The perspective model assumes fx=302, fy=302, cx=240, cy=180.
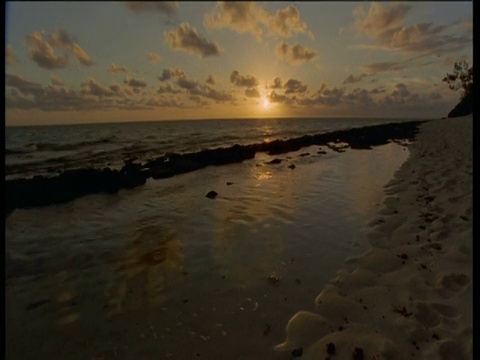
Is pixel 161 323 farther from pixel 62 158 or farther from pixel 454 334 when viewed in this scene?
pixel 62 158

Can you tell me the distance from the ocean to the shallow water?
22mm

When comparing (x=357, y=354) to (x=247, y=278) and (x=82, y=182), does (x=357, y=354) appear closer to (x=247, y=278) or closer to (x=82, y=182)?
(x=247, y=278)

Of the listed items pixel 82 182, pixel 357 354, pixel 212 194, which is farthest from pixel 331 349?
pixel 82 182

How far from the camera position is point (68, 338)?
4.23m

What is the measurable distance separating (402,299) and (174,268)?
4.04 m

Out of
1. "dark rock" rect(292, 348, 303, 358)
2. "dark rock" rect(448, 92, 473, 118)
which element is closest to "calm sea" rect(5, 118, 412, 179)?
"dark rock" rect(292, 348, 303, 358)

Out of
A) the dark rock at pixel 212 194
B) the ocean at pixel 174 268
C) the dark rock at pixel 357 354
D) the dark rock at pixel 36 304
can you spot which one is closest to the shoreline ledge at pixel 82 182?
the ocean at pixel 174 268

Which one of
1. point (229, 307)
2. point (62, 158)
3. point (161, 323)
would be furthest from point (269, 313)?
point (62, 158)

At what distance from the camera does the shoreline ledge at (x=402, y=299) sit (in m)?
3.78

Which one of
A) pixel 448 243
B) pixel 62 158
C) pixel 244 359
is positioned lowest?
pixel 244 359

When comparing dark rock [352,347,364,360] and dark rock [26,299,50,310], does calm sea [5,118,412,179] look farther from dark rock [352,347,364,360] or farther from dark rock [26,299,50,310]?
dark rock [352,347,364,360]

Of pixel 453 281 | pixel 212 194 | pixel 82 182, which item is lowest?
pixel 453 281

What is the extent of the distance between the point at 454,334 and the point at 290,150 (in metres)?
24.8

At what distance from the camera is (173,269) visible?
235 inches
